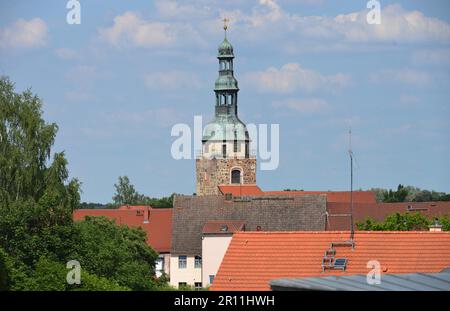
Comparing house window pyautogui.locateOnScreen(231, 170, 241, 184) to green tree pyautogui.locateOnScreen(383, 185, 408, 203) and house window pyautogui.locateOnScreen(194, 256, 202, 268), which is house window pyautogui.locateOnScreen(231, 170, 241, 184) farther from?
green tree pyautogui.locateOnScreen(383, 185, 408, 203)

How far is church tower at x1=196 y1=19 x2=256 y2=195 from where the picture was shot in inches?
4183

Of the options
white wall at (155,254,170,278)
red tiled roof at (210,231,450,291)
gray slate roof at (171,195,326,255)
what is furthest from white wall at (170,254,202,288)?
red tiled roof at (210,231,450,291)

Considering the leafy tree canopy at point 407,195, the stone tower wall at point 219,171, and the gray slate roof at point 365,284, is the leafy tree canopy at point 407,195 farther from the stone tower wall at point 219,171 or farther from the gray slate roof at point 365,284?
the gray slate roof at point 365,284

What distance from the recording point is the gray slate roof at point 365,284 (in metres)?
15.4

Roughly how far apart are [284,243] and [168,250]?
39.8 meters

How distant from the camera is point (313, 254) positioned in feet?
103

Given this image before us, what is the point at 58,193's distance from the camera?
149ft

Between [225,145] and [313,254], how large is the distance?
77625 millimetres

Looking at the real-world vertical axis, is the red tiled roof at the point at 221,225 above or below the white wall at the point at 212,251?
above

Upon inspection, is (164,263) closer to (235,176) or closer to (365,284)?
(235,176)

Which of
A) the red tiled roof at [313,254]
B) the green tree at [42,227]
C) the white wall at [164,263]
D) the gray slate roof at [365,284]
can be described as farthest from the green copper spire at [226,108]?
the gray slate roof at [365,284]

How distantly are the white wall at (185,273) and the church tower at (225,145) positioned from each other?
120 ft

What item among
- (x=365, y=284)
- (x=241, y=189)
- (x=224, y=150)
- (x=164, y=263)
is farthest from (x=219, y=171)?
(x=365, y=284)
